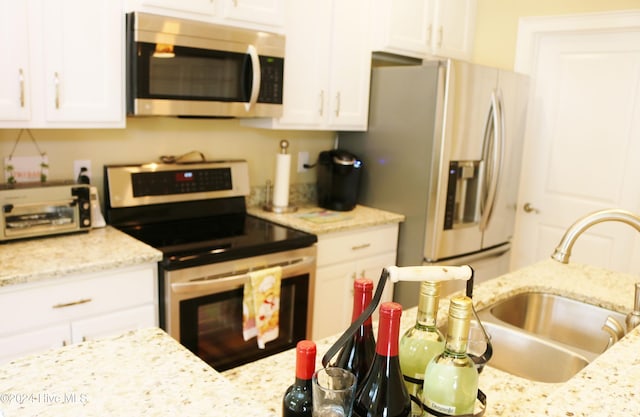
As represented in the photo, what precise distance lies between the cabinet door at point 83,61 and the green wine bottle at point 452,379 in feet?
6.30

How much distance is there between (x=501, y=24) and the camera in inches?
144

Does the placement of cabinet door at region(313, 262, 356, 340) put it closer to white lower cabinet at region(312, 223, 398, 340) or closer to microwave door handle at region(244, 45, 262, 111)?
white lower cabinet at region(312, 223, 398, 340)

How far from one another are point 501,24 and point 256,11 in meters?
1.81

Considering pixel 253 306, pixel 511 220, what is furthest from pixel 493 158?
pixel 253 306

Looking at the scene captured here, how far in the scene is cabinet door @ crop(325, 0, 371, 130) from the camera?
305cm

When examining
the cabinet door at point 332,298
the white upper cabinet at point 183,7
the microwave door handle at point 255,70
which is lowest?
the cabinet door at point 332,298

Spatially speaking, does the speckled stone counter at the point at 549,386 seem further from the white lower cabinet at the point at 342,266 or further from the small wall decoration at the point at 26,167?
the small wall decoration at the point at 26,167

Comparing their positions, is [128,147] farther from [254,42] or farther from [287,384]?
[287,384]

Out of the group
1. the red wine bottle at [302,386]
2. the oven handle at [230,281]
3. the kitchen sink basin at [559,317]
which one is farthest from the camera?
the oven handle at [230,281]

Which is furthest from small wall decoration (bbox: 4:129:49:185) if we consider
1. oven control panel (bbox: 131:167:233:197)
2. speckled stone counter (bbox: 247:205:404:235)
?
speckled stone counter (bbox: 247:205:404:235)

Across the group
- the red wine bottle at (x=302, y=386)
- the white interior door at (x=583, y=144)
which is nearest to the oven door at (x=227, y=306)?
the red wine bottle at (x=302, y=386)

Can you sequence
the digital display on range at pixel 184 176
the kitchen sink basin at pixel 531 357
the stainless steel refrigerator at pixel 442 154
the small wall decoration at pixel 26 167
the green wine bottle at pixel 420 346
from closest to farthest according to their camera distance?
the green wine bottle at pixel 420 346 < the kitchen sink basin at pixel 531 357 < the small wall decoration at pixel 26 167 < the digital display on range at pixel 184 176 < the stainless steel refrigerator at pixel 442 154

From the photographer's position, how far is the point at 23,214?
221 cm

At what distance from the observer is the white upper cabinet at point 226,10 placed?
232cm
